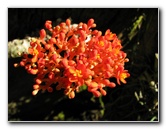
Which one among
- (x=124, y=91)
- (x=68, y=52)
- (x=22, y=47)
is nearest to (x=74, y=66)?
(x=68, y=52)

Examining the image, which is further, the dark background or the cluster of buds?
the dark background

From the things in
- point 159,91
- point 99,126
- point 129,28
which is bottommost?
point 99,126

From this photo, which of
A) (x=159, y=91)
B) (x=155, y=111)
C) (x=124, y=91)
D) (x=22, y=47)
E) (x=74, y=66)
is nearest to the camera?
(x=74, y=66)

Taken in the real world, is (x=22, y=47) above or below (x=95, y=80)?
above

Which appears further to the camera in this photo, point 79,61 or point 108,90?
point 108,90

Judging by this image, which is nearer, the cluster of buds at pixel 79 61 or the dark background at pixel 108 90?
the cluster of buds at pixel 79 61

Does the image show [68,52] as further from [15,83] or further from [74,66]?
[15,83]

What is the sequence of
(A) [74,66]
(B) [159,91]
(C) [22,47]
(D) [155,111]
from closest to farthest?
(A) [74,66]
(C) [22,47]
(B) [159,91]
(D) [155,111]
